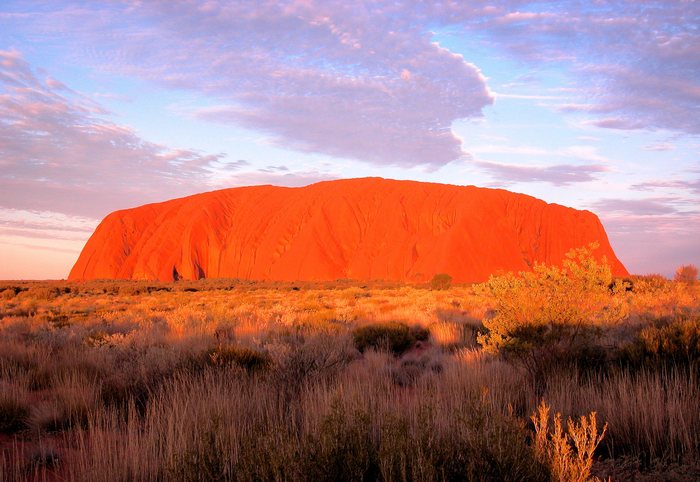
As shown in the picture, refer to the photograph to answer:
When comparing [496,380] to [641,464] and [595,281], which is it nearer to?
[641,464]

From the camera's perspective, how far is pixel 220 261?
7719 cm

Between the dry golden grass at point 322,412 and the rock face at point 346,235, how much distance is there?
54445 millimetres

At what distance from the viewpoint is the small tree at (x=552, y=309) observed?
698 cm

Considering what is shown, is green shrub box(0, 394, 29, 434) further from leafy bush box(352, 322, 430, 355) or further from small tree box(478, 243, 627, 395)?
small tree box(478, 243, 627, 395)

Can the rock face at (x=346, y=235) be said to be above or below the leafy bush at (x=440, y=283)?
above

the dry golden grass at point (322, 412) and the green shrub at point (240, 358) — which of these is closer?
the dry golden grass at point (322, 412)

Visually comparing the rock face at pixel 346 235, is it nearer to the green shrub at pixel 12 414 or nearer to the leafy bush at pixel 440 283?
the leafy bush at pixel 440 283

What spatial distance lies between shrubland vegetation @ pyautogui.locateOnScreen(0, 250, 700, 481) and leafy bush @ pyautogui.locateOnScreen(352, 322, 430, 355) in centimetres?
5

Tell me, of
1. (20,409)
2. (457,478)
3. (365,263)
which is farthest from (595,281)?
(365,263)

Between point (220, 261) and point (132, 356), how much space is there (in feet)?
237

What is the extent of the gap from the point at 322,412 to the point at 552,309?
4668 millimetres

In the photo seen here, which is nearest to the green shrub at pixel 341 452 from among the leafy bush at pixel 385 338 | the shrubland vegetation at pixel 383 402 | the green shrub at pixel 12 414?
the shrubland vegetation at pixel 383 402

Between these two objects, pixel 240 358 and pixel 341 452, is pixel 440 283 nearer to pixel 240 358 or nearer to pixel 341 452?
pixel 240 358

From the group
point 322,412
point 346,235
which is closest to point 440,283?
point 346,235
